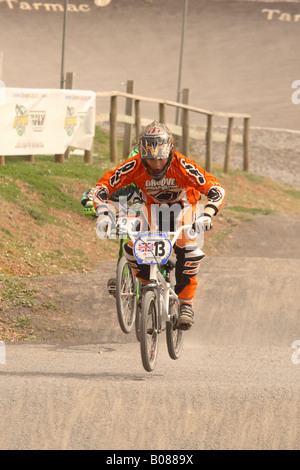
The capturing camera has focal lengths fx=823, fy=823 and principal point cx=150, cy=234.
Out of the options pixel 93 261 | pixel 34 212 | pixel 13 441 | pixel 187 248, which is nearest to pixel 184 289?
pixel 187 248

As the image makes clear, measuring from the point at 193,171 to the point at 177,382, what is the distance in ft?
6.45

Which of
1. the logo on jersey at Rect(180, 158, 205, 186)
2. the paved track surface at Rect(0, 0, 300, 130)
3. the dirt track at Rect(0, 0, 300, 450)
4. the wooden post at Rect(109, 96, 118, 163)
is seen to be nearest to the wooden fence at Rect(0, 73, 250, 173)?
the wooden post at Rect(109, 96, 118, 163)

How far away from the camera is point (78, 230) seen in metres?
14.2

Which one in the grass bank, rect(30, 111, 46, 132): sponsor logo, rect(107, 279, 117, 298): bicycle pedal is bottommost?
the grass bank

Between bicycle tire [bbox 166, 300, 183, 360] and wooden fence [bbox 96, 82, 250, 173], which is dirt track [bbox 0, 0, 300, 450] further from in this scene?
wooden fence [bbox 96, 82, 250, 173]

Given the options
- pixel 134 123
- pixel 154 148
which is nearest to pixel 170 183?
pixel 154 148

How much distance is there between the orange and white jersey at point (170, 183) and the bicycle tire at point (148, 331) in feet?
3.45

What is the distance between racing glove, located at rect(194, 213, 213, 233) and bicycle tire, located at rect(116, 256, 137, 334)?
3.26 ft

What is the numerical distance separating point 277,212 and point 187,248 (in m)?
12.1

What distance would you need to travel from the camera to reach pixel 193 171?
24.2 feet

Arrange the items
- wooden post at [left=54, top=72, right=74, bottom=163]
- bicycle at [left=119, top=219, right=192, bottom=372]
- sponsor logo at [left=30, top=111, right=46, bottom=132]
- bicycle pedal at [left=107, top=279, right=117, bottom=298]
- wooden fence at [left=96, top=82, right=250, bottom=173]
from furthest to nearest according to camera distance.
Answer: wooden fence at [left=96, top=82, right=250, bottom=173], wooden post at [left=54, top=72, right=74, bottom=163], sponsor logo at [left=30, top=111, right=46, bottom=132], bicycle pedal at [left=107, top=279, right=117, bottom=298], bicycle at [left=119, top=219, right=192, bottom=372]

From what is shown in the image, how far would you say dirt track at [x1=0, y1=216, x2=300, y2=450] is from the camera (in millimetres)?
5688

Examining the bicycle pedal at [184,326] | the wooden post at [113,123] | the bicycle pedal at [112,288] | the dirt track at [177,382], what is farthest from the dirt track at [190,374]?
the wooden post at [113,123]

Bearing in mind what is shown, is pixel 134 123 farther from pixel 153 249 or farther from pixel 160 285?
pixel 153 249
